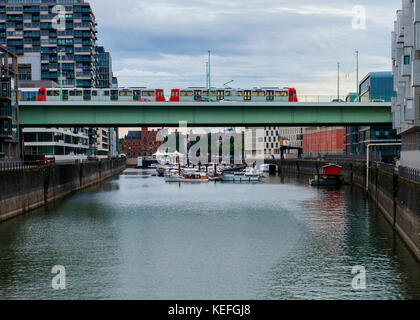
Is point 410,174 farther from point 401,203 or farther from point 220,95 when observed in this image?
point 220,95

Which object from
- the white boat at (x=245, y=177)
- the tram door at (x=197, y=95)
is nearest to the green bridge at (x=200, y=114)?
the tram door at (x=197, y=95)

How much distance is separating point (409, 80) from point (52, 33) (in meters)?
160

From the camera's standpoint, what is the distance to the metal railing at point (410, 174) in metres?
34.5

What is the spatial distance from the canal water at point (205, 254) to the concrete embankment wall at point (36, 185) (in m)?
1.74

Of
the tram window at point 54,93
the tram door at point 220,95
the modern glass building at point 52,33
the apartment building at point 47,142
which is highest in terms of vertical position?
the modern glass building at point 52,33

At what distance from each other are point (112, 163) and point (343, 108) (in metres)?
90.3

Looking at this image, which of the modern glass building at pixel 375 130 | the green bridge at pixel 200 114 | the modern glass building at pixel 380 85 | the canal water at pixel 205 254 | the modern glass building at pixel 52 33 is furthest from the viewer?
the modern glass building at pixel 52 33

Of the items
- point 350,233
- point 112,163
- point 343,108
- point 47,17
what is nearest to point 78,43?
point 47,17

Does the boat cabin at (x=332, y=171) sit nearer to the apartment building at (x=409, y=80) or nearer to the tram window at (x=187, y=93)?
the apartment building at (x=409, y=80)

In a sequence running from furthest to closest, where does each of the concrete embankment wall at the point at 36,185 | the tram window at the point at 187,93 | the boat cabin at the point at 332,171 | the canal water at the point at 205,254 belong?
the boat cabin at the point at 332,171 < the tram window at the point at 187,93 < the concrete embankment wall at the point at 36,185 < the canal water at the point at 205,254

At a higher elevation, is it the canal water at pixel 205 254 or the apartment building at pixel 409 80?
the apartment building at pixel 409 80

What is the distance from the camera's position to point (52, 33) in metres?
194

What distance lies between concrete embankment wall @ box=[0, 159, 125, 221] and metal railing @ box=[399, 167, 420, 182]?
31.9 metres
